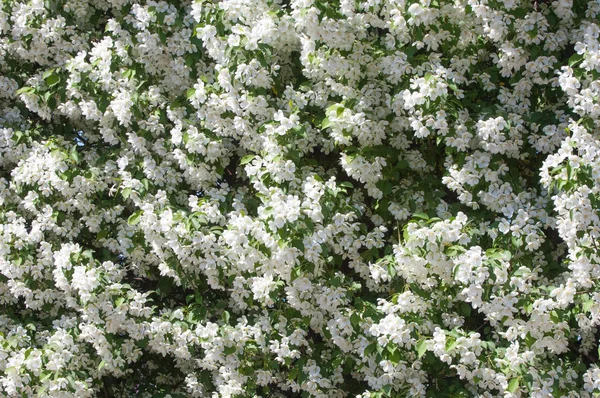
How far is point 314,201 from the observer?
431cm

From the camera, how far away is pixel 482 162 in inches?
175

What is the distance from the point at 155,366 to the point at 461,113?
7.99 feet

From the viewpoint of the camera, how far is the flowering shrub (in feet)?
13.7

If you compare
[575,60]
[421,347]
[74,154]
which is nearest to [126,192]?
[74,154]

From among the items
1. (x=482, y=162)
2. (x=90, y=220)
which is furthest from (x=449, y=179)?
(x=90, y=220)

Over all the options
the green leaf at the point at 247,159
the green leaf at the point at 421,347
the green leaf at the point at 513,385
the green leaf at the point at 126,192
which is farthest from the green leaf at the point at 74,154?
the green leaf at the point at 513,385

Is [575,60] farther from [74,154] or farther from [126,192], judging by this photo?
[74,154]

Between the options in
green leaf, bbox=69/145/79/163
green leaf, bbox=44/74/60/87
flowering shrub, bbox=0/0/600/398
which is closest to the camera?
flowering shrub, bbox=0/0/600/398

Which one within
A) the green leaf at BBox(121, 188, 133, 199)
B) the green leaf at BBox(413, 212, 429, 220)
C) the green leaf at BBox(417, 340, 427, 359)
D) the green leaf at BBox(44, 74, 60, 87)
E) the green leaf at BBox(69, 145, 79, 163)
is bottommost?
the green leaf at BBox(417, 340, 427, 359)

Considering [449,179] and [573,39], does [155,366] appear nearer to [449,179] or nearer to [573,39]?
[449,179]

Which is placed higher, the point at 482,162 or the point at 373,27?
the point at 373,27

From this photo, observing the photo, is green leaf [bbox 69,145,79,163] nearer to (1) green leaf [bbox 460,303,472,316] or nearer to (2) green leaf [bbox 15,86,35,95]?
(2) green leaf [bbox 15,86,35,95]

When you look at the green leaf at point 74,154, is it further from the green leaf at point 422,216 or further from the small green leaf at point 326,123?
the green leaf at point 422,216

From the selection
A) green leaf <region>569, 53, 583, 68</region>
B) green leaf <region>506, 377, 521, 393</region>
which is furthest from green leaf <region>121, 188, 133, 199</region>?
green leaf <region>569, 53, 583, 68</region>
